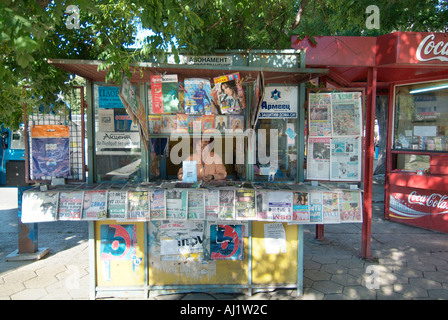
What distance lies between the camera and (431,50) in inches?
183

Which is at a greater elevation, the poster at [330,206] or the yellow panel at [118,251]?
the poster at [330,206]

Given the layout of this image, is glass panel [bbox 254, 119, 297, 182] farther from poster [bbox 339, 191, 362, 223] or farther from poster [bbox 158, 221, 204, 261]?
poster [bbox 158, 221, 204, 261]

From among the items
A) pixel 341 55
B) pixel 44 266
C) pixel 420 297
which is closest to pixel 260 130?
pixel 341 55

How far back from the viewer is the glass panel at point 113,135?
Result: 356 cm

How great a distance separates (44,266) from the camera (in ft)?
14.2

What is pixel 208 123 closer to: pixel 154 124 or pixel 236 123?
pixel 236 123

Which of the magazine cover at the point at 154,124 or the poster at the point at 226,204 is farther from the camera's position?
the magazine cover at the point at 154,124

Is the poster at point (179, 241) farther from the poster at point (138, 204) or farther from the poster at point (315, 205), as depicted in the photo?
the poster at point (315, 205)

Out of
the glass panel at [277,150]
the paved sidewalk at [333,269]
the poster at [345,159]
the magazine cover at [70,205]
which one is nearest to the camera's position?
the magazine cover at [70,205]

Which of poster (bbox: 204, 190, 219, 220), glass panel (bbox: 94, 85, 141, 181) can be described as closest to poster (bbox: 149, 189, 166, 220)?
poster (bbox: 204, 190, 219, 220)

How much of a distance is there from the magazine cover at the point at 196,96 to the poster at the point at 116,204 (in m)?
1.17

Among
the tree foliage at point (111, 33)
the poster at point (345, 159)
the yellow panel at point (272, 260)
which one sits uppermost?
the tree foliage at point (111, 33)

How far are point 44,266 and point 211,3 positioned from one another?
13.7ft

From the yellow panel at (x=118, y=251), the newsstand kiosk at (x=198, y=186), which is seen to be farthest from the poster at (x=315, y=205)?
the yellow panel at (x=118, y=251)
